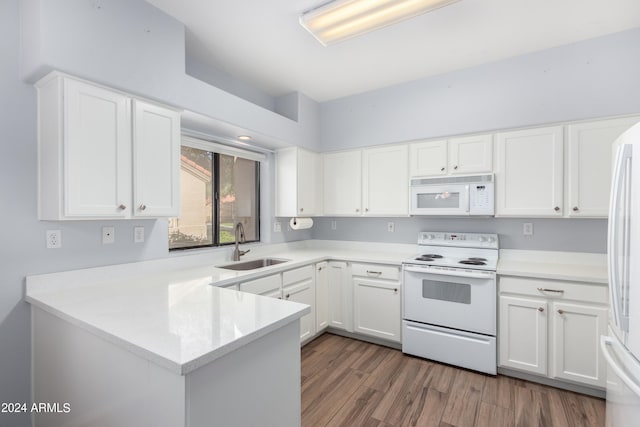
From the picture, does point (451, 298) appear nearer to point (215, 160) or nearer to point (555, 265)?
point (555, 265)

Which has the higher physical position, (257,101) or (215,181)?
(257,101)

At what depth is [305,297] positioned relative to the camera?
293cm

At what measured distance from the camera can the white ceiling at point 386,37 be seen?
2.01 metres

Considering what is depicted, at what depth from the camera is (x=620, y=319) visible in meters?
1.22

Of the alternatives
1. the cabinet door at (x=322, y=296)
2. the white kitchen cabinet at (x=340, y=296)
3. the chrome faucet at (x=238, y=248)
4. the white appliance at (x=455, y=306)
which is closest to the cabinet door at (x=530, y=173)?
the white appliance at (x=455, y=306)

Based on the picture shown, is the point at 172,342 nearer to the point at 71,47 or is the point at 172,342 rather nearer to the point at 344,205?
the point at 71,47

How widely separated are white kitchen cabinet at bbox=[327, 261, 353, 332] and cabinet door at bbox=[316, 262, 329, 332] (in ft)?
0.12

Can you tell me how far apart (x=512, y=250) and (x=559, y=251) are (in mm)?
352

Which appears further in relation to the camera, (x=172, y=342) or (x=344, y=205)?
(x=344, y=205)

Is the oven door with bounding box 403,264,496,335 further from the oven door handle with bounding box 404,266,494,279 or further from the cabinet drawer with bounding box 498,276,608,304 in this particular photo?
the cabinet drawer with bounding box 498,276,608,304

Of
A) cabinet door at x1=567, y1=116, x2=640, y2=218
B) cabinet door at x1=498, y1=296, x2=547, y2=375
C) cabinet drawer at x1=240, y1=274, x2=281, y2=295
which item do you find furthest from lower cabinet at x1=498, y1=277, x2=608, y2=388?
cabinet drawer at x1=240, y1=274, x2=281, y2=295

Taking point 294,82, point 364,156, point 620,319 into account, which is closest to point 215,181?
point 294,82

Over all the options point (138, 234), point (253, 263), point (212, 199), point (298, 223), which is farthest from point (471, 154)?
point (138, 234)

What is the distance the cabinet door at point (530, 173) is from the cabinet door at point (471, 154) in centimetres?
8
